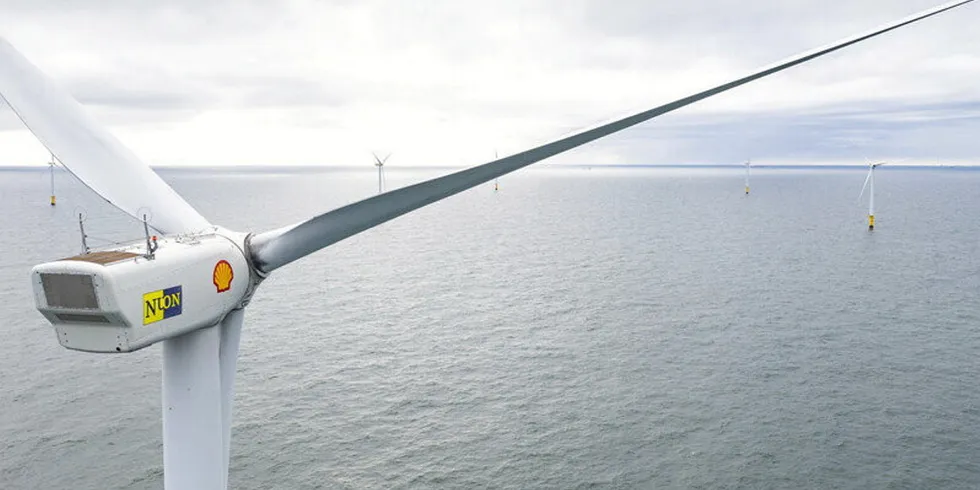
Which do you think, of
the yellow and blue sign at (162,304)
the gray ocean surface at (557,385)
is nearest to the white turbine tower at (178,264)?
the yellow and blue sign at (162,304)

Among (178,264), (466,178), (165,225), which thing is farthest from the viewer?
(165,225)

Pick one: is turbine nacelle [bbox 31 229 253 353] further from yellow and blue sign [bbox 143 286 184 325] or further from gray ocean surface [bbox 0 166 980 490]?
gray ocean surface [bbox 0 166 980 490]

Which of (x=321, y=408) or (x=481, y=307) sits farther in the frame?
(x=481, y=307)

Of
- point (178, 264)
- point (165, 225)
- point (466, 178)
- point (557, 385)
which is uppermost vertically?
point (466, 178)

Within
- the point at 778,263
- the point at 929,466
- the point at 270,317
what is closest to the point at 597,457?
the point at 929,466

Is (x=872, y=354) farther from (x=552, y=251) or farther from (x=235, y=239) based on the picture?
(x=552, y=251)

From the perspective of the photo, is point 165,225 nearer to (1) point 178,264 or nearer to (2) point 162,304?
(1) point 178,264

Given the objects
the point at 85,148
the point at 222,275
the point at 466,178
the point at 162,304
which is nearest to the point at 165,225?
the point at 85,148
